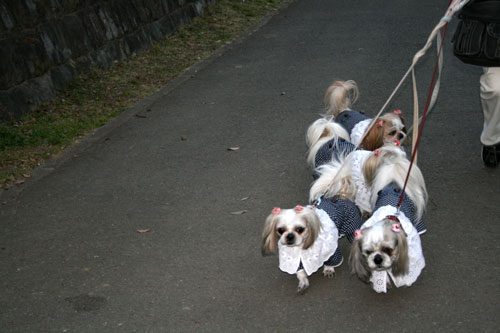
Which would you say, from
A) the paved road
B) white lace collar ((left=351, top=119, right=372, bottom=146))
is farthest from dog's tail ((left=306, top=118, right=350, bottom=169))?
the paved road

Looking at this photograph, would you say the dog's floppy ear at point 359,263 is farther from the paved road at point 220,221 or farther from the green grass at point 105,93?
the green grass at point 105,93

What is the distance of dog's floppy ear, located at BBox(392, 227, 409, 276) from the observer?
11.3 feet

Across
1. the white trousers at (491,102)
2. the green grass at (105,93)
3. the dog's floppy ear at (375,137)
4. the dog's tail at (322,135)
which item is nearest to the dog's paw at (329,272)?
the dog's tail at (322,135)

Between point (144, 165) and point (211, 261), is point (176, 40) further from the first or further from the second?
point (211, 261)

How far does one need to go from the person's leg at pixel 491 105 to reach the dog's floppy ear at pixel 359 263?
80.7 inches

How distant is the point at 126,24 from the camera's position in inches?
389

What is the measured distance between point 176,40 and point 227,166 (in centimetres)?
533

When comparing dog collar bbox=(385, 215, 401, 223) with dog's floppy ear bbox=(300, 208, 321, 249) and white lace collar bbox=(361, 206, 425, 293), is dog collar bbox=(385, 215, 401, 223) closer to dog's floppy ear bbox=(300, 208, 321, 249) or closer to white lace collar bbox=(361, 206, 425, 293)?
white lace collar bbox=(361, 206, 425, 293)

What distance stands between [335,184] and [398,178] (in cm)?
45

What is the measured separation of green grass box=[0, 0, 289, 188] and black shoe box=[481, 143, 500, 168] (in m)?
4.43

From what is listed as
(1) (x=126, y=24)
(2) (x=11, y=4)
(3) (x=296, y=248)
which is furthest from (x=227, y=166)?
(1) (x=126, y=24)

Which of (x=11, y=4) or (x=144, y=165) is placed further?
(x=11, y=4)

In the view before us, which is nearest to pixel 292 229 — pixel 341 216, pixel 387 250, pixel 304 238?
pixel 304 238

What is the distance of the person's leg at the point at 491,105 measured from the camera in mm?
4727
